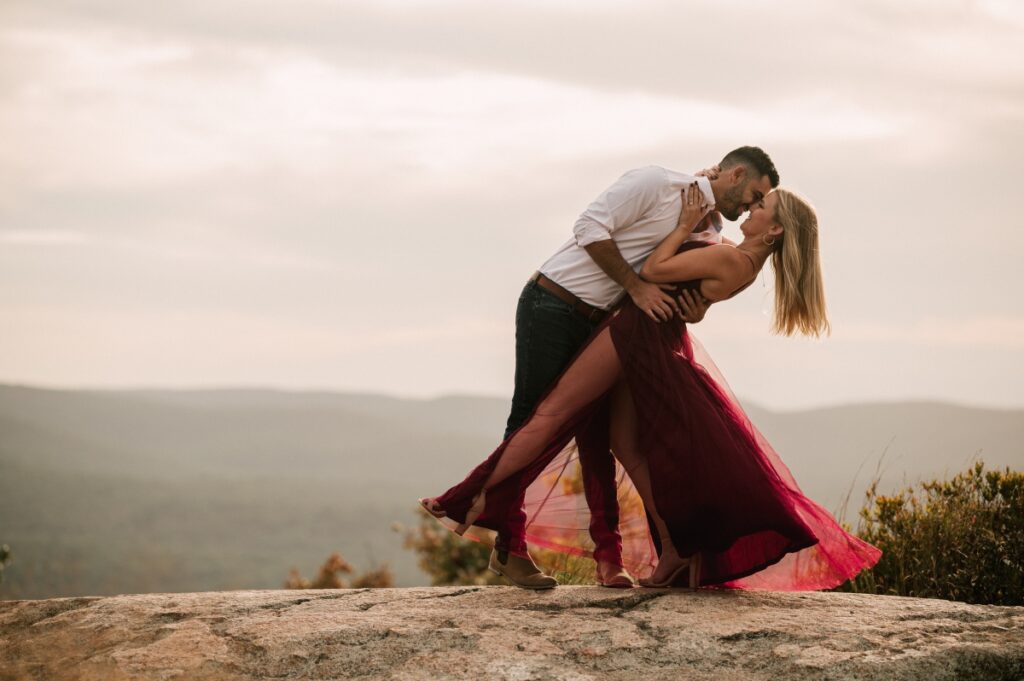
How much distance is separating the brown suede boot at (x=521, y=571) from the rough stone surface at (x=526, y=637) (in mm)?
62

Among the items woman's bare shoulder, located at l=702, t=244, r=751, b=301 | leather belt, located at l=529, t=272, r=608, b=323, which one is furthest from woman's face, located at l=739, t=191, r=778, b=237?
leather belt, located at l=529, t=272, r=608, b=323

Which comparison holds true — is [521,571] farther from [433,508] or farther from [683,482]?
[683,482]

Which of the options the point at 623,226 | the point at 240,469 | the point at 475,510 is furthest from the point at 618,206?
the point at 240,469

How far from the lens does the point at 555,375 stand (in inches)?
189

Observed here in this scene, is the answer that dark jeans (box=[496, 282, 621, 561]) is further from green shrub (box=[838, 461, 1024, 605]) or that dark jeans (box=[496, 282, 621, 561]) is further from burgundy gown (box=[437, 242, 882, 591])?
green shrub (box=[838, 461, 1024, 605])

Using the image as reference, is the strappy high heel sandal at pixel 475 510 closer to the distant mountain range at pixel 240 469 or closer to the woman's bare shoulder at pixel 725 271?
the woman's bare shoulder at pixel 725 271

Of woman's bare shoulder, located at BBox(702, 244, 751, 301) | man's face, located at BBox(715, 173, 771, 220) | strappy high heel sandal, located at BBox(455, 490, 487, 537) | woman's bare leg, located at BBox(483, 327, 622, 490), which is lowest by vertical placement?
strappy high heel sandal, located at BBox(455, 490, 487, 537)

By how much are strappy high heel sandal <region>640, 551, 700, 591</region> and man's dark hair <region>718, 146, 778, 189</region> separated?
1.76 m

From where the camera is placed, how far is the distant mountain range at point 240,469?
59.2 m

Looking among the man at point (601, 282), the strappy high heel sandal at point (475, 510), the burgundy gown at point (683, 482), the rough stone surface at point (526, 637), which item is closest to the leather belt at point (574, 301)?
the man at point (601, 282)

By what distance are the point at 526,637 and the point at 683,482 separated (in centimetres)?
102

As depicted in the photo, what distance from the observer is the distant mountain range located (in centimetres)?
5922

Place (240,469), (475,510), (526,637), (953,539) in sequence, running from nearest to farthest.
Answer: (526,637), (475,510), (953,539), (240,469)

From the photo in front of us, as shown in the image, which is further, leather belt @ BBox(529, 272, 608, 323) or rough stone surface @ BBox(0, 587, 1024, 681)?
leather belt @ BBox(529, 272, 608, 323)
